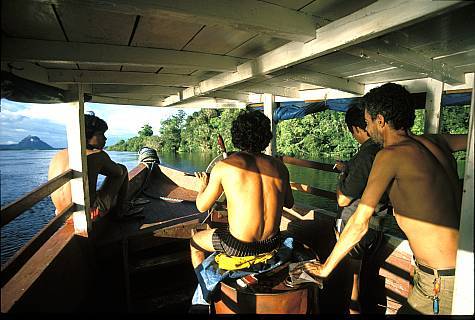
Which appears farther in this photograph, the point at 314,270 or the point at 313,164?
the point at 313,164

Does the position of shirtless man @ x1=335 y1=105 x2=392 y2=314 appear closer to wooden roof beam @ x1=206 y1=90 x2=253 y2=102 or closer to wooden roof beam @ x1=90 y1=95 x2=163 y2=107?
wooden roof beam @ x1=206 y1=90 x2=253 y2=102

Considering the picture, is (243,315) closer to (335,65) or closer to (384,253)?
(384,253)

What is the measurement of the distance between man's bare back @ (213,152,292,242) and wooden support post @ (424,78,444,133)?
197 centimetres

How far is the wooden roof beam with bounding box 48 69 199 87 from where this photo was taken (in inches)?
89.8

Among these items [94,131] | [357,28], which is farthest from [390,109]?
[94,131]

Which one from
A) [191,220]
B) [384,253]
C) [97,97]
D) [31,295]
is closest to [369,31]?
[384,253]

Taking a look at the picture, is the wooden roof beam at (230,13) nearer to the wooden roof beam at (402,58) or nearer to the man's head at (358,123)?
the wooden roof beam at (402,58)

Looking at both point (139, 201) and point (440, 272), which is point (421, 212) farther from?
point (139, 201)

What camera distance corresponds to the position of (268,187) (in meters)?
1.99

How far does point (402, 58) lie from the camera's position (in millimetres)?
2121

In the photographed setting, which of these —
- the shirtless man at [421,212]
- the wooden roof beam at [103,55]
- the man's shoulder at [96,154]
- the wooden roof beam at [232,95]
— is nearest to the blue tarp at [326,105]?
the wooden roof beam at [232,95]

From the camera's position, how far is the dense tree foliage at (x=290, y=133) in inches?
878

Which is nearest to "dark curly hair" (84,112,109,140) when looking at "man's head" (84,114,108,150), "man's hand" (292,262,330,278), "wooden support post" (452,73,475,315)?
"man's head" (84,114,108,150)

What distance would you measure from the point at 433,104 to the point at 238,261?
2.66 metres
